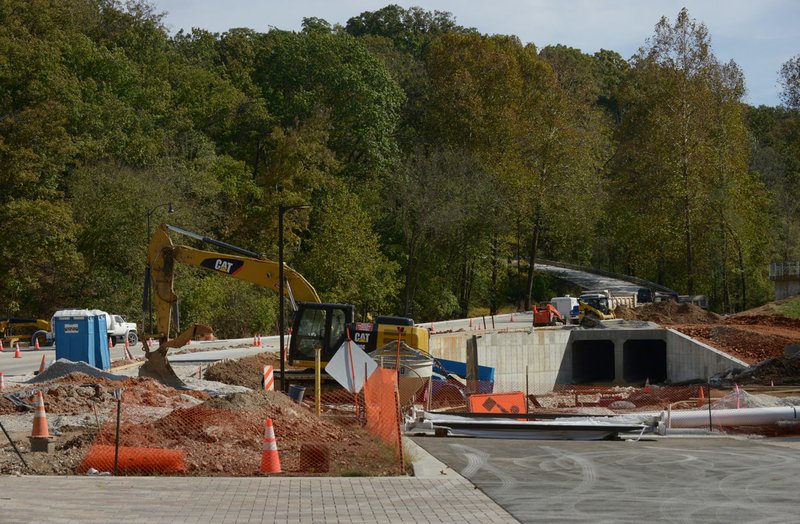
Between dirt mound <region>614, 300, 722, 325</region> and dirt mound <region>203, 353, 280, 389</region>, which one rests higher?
dirt mound <region>614, 300, 722, 325</region>

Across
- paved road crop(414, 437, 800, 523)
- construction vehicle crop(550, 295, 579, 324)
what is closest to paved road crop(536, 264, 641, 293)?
construction vehicle crop(550, 295, 579, 324)

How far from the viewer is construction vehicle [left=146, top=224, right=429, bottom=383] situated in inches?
1045

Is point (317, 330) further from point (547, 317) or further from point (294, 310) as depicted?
point (547, 317)

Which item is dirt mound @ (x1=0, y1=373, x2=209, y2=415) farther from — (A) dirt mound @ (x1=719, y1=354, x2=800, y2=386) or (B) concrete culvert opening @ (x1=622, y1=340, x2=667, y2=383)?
(B) concrete culvert opening @ (x1=622, y1=340, x2=667, y2=383)

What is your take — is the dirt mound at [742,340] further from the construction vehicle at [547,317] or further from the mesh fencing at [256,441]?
the mesh fencing at [256,441]

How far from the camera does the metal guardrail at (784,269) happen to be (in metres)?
70.4

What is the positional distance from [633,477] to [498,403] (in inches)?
432

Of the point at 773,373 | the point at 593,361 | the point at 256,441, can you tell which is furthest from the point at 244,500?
the point at 593,361

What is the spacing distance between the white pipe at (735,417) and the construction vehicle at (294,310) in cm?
849

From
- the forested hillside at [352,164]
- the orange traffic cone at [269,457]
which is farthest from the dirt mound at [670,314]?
the orange traffic cone at [269,457]

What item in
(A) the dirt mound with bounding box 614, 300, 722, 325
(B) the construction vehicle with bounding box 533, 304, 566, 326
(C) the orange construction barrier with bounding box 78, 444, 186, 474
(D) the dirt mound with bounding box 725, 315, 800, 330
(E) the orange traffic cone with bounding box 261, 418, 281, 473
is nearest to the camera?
(E) the orange traffic cone with bounding box 261, 418, 281, 473

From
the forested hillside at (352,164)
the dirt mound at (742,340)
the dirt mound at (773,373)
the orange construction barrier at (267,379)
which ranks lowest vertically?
the dirt mound at (773,373)

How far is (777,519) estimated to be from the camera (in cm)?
1177

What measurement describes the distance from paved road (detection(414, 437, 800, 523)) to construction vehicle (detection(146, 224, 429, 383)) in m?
8.33
